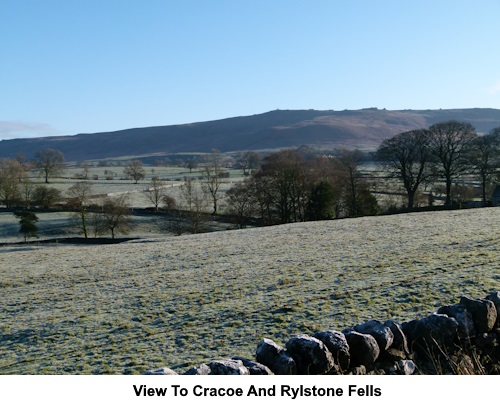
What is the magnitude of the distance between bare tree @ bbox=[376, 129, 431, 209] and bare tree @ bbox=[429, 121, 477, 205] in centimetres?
121

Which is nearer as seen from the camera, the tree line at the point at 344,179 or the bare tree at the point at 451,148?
the tree line at the point at 344,179

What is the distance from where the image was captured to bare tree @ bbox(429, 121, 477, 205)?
2360 inches

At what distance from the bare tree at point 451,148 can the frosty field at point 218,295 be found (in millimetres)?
31558

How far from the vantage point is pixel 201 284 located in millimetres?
20047

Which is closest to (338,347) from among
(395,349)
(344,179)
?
(395,349)

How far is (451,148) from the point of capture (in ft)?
199

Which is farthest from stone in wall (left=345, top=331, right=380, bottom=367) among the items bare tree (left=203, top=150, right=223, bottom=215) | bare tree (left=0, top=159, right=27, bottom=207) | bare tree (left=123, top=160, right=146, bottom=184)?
bare tree (left=123, top=160, right=146, bottom=184)

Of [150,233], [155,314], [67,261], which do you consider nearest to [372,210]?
[150,233]

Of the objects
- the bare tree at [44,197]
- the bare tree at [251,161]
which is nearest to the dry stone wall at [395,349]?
the bare tree at [44,197]

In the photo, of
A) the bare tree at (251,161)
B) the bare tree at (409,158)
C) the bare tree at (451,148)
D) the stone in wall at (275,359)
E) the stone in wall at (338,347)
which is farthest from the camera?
the bare tree at (251,161)

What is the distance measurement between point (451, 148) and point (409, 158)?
522 centimetres

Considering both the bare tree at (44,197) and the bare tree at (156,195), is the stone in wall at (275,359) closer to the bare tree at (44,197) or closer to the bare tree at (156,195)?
the bare tree at (156,195)

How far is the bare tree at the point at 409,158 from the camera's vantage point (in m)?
61.2

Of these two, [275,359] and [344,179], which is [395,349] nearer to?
[275,359]
